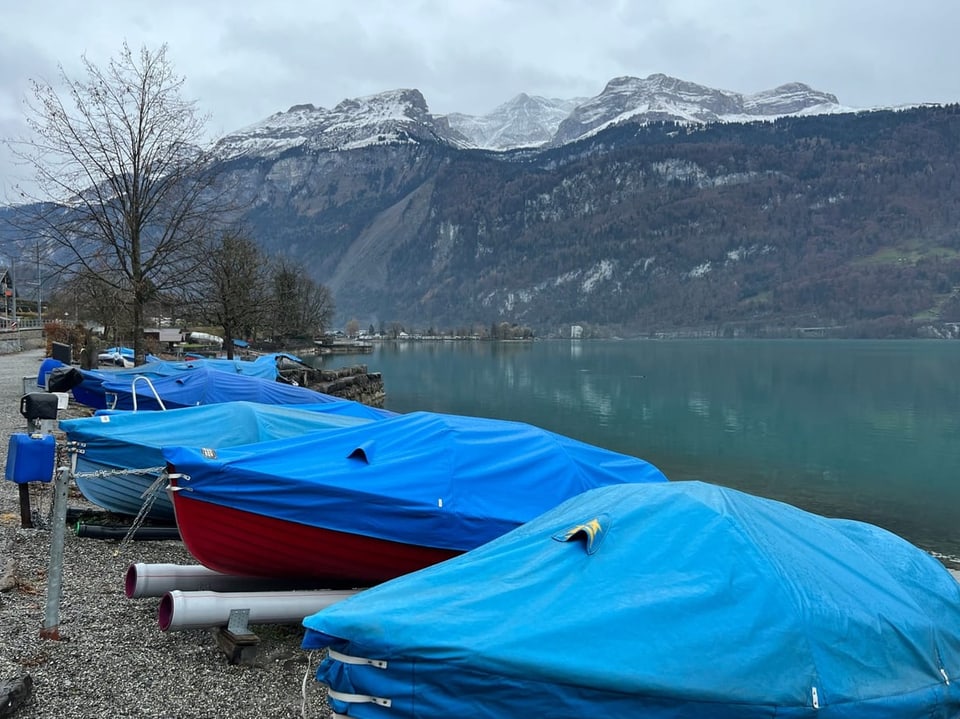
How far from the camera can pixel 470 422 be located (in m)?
8.79

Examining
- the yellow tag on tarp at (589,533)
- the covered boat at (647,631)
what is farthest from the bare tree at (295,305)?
the covered boat at (647,631)

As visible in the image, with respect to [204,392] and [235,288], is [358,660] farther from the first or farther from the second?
[235,288]

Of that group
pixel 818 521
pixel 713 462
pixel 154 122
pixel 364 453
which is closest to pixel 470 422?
pixel 364 453

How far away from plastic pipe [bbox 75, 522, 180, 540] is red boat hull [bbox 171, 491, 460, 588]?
112 inches

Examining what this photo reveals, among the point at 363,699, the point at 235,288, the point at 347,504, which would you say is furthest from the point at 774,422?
the point at 363,699

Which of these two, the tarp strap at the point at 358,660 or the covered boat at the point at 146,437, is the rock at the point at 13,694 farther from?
the covered boat at the point at 146,437

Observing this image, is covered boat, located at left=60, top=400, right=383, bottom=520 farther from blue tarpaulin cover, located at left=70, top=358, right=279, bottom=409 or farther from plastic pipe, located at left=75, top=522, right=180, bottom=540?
blue tarpaulin cover, located at left=70, top=358, right=279, bottom=409

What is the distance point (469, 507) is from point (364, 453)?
127cm

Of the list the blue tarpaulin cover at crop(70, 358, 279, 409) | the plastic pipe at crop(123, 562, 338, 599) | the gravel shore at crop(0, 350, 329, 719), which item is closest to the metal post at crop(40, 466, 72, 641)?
the gravel shore at crop(0, 350, 329, 719)

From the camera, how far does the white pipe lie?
6426 mm

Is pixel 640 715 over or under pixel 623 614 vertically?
under

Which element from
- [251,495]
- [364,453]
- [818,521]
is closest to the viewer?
[818,521]

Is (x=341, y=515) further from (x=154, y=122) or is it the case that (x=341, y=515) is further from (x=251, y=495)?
(x=154, y=122)

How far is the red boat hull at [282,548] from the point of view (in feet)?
24.2
